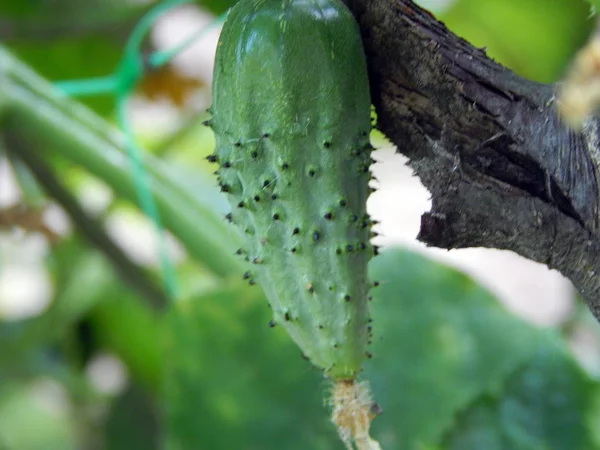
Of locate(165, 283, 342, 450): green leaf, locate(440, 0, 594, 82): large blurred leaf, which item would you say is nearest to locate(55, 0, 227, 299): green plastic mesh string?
locate(165, 283, 342, 450): green leaf

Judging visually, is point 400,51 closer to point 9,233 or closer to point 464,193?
point 464,193

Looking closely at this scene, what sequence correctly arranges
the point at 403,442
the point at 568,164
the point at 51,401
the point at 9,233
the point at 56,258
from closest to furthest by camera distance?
the point at 568,164, the point at 403,442, the point at 9,233, the point at 56,258, the point at 51,401

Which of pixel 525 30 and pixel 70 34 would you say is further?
pixel 70 34

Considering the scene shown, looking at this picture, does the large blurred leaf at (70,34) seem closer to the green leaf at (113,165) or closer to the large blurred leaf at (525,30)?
the green leaf at (113,165)

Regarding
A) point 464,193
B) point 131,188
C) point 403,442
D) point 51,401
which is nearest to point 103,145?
point 131,188

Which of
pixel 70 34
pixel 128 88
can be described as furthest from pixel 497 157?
pixel 70 34

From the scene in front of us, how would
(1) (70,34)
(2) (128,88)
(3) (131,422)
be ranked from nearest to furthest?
(2) (128,88)
(3) (131,422)
(1) (70,34)

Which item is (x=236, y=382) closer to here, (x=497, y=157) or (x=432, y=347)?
(x=432, y=347)

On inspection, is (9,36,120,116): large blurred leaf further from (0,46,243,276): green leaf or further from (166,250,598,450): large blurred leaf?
(166,250,598,450): large blurred leaf
